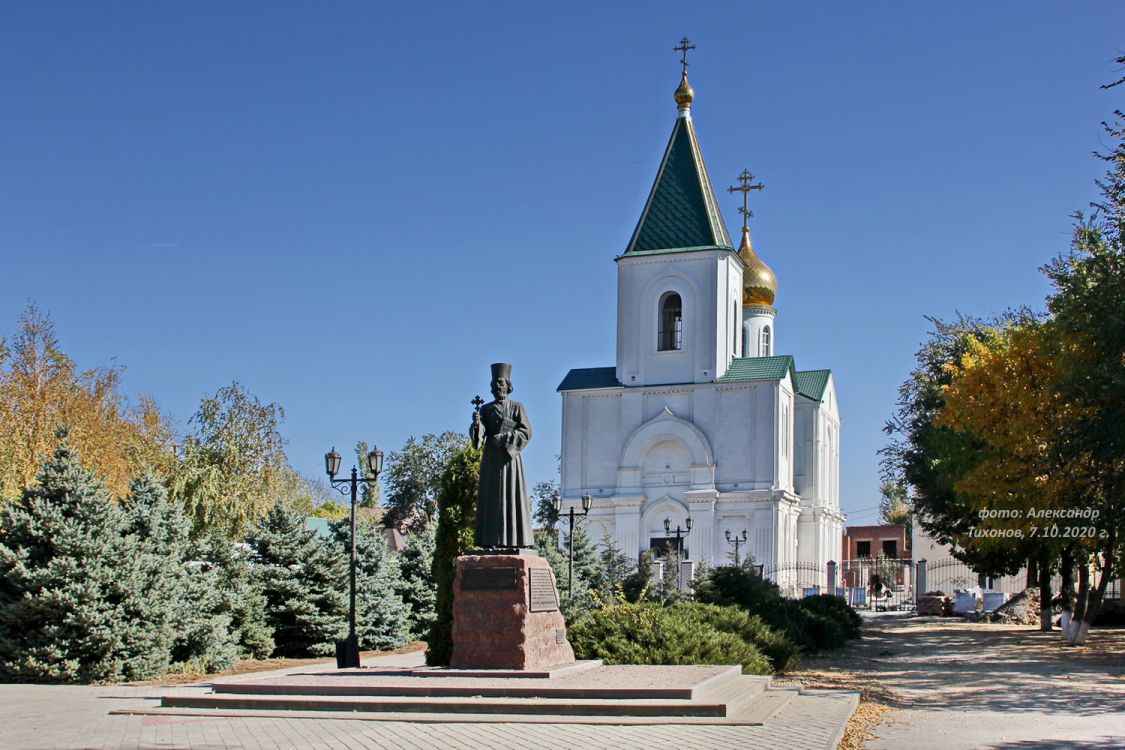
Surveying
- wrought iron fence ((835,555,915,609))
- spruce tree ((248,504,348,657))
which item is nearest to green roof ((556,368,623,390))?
wrought iron fence ((835,555,915,609))

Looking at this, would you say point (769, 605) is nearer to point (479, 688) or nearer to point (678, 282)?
point (479, 688)

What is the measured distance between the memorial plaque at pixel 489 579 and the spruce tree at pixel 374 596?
9.46 m

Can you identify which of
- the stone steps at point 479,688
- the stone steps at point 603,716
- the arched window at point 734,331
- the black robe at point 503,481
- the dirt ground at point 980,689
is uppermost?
the arched window at point 734,331

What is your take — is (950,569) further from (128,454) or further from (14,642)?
(14,642)

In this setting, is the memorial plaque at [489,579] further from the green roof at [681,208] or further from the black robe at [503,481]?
the green roof at [681,208]

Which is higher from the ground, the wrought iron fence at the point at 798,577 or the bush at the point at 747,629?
the bush at the point at 747,629

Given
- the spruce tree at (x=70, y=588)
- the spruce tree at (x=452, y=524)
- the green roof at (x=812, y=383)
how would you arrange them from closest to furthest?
the spruce tree at (x=70, y=588) → the spruce tree at (x=452, y=524) → the green roof at (x=812, y=383)

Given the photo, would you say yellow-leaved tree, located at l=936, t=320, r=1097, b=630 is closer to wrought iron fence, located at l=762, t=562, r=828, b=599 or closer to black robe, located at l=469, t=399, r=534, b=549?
black robe, located at l=469, t=399, r=534, b=549

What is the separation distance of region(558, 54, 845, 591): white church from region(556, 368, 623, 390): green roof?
2.6 inches

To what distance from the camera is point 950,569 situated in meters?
48.7

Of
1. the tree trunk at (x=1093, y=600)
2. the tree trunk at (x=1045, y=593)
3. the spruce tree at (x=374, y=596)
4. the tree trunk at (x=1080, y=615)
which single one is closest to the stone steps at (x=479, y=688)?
the spruce tree at (x=374, y=596)

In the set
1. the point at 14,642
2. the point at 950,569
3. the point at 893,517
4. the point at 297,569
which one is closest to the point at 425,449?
the point at 950,569

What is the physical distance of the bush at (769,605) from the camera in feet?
67.1

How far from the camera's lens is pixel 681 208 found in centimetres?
4703
